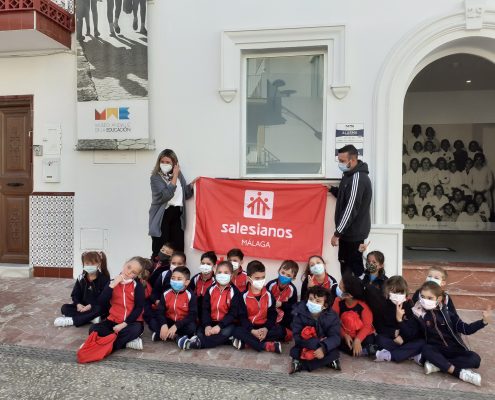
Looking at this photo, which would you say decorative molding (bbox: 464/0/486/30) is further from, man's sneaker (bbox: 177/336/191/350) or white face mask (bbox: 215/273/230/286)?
man's sneaker (bbox: 177/336/191/350)

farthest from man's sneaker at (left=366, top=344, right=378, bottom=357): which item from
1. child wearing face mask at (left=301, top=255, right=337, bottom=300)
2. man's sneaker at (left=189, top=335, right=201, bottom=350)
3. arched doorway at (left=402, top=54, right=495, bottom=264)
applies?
arched doorway at (left=402, top=54, right=495, bottom=264)

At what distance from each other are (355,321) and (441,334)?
2.41ft

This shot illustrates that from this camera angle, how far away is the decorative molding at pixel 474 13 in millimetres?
5207

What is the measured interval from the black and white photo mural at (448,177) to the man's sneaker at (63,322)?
815 cm

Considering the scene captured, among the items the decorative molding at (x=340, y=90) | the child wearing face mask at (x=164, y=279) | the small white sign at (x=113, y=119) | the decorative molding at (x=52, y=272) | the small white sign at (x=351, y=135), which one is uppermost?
the decorative molding at (x=340, y=90)

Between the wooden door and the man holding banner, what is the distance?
4.80 meters

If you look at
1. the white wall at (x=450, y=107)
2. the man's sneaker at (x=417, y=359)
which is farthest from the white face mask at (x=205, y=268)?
the white wall at (x=450, y=107)

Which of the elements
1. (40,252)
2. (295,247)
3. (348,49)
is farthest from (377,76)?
(40,252)

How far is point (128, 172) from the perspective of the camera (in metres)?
6.15

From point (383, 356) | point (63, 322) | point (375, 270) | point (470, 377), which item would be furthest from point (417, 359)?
point (63, 322)

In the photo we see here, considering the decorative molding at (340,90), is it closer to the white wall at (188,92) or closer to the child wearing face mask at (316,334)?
the white wall at (188,92)

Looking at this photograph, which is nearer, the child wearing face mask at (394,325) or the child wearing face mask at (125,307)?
the child wearing face mask at (394,325)

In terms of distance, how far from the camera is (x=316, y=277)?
14.8ft

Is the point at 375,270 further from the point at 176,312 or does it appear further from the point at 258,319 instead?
the point at 176,312
